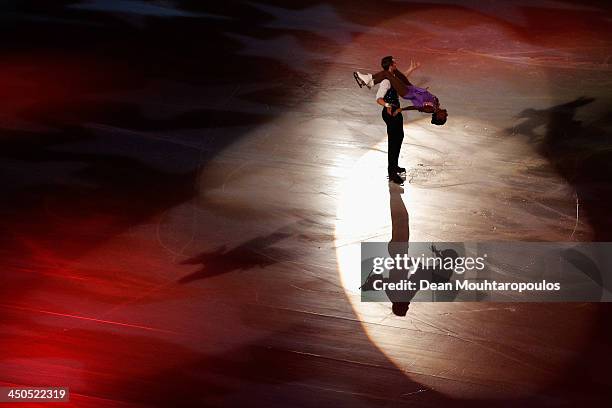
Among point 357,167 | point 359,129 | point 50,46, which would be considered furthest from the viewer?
point 50,46

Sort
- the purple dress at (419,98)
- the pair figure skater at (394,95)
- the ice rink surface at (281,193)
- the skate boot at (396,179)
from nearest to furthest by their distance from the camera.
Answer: the ice rink surface at (281,193), the pair figure skater at (394,95), the purple dress at (419,98), the skate boot at (396,179)

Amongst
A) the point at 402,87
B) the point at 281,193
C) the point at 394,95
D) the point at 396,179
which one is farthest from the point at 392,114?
the point at 281,193

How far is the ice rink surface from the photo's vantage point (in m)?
7.61

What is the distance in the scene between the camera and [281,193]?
400 inches

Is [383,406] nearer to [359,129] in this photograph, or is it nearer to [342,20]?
[359,129]

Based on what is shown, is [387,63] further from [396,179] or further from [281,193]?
[281,193]

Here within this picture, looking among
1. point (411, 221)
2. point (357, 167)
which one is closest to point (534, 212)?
point (411, 221)

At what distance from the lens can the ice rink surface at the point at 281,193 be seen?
7605 mm

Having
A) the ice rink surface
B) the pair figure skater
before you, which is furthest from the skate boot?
the pair figure skater

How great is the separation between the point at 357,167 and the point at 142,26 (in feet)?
18.9

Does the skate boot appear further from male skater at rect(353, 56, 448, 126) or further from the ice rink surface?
male skater at rect(353, 56, 448, 126)

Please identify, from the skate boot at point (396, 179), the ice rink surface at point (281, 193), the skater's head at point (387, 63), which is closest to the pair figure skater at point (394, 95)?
the skater's head at point (387, 63)

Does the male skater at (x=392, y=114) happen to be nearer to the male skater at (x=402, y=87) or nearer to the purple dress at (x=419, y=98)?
the male skater at (x=402, y=87)

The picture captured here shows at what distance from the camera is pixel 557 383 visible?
289 inches
